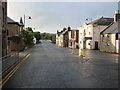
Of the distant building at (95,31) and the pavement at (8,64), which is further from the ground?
the distant building at (95,31)

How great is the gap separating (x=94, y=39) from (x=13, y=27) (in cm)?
2103

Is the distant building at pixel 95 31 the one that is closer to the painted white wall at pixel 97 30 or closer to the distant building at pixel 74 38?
the painted white wall at pixel 97 30

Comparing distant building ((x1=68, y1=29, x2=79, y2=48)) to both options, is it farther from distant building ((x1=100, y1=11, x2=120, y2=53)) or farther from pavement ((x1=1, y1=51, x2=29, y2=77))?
pavement ((x1=1, y1=51, x2=29, y2=77))

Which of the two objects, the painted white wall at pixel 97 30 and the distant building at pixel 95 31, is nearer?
the painted white wall at pixel 97 30

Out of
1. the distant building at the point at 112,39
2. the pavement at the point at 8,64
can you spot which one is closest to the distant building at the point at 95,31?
the distant building at the point at 112,39

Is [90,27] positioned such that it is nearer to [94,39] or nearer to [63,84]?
[94,39]

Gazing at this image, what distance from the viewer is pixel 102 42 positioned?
3831cm

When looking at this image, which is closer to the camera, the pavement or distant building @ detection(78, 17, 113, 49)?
the pavement

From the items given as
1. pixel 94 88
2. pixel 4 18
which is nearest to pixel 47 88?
pixel 94 88


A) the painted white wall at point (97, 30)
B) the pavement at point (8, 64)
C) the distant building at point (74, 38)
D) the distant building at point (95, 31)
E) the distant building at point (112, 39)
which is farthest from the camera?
the distant building at point (74, 38)

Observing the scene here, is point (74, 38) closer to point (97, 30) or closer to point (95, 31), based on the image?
point (95, 31)

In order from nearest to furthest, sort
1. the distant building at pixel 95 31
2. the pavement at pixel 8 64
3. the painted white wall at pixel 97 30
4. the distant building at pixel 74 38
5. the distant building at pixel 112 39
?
the pavement at pixel 8 64 < the distant building at pixel 112 39 < the painted white wall at pixel 97 30 < the distant building at pixel 95 31 < the distant building at pixel 74 38

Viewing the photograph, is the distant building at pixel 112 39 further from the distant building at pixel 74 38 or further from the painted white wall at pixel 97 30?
the distant building at pixel 74 38

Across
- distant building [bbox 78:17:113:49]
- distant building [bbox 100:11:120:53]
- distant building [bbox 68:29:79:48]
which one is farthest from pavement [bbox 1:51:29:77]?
distant building [bbox 68:29:79:48]
